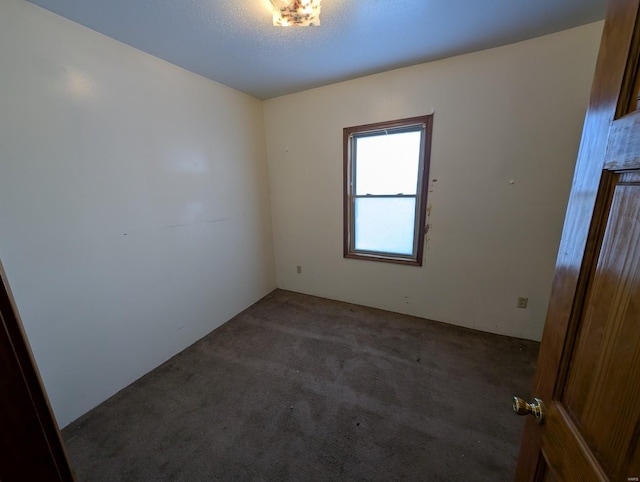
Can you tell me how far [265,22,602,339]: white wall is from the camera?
1819 mm

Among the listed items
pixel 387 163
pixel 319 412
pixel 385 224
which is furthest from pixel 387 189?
pixel 319 412

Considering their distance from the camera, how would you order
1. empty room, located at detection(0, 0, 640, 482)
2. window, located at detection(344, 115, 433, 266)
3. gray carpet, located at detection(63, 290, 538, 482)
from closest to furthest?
empty room, located at detection(0, 0, 640, 482), gray carpet, located at detection(63, 290, 538, 482), window, located at detection(344, 115, 433, 266)

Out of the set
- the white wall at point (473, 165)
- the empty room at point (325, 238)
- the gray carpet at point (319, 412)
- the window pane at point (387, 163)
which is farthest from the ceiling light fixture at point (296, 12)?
the gray carpet at point (319, 412)

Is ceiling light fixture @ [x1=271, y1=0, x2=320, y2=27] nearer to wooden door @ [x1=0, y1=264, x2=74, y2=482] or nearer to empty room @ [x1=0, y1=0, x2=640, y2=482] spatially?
empty room @ [x1=0, y1=0, x2=640, y2=482]

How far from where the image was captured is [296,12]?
1.40 m

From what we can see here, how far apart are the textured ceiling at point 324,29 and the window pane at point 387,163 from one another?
0.64 meters

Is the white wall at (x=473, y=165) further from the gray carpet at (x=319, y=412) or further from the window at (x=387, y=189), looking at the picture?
the gray carpet at (x=319, y=412)

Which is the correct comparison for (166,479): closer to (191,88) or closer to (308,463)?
(308,463)

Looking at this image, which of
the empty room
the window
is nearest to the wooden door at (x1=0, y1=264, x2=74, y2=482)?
the empty room

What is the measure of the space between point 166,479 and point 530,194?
10.1 feet

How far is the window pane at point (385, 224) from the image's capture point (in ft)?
8.30

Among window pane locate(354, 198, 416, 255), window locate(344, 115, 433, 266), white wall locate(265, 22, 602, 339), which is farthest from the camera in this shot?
window pane locate(354, 198, 416, 255)

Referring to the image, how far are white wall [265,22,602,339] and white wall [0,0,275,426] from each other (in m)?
1.02

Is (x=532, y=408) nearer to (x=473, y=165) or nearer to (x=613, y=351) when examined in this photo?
(x=613, y=351)
